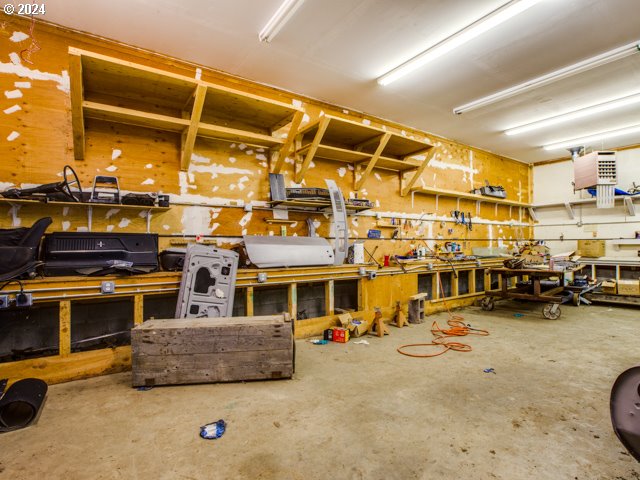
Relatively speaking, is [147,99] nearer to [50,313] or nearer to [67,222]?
[67,222]

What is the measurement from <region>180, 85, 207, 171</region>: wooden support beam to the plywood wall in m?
0.15

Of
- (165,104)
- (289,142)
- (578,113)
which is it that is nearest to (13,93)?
(165,104)

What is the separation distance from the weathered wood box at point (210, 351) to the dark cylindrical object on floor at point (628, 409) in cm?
187

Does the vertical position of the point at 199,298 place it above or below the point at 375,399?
above

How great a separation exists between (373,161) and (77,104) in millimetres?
3310

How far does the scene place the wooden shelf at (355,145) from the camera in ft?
13.2

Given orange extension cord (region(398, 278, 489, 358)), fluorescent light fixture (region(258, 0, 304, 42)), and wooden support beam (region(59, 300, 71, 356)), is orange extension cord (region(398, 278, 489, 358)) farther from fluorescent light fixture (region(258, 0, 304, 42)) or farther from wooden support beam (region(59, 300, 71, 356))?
fluorescent light fixture (region(258, 0, 304, 42))

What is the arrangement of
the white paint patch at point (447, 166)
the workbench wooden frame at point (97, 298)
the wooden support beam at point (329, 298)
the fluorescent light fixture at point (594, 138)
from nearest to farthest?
1. the workbench wooden frame at point (97, 298)
2. the wooden support beam at point (329, 298)
3. the fluorescent light fixture at point (594, 138)
4. the white paint patch at point (447, 166)

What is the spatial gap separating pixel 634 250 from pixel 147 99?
889 cm

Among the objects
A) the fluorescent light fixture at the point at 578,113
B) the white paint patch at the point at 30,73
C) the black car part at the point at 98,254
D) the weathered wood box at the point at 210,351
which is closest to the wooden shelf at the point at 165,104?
the white paint patch at the point at 30,73

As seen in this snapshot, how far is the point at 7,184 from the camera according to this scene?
2.75m

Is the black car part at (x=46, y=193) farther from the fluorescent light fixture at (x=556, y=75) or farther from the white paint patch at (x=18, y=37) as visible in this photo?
the fluorescent light fixture at (x=556, y=75)

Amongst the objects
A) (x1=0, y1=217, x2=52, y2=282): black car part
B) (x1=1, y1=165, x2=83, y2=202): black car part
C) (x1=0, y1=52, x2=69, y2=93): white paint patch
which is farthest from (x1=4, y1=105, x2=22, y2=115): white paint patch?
(x1=0, y1=217, x2=52, y2=282): black car part

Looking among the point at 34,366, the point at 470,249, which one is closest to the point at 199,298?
the point at 34,366
